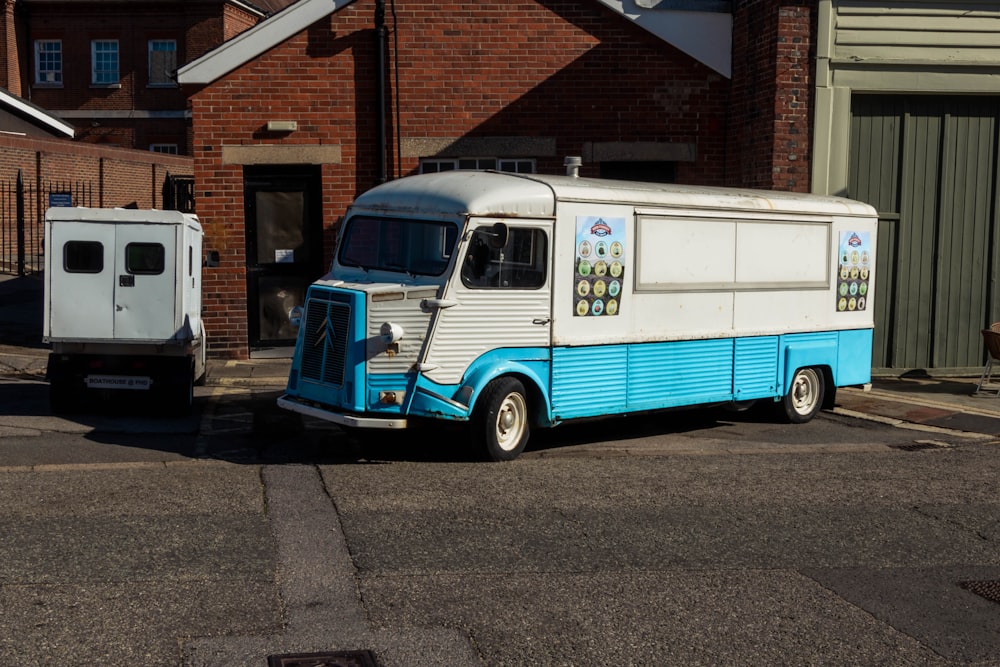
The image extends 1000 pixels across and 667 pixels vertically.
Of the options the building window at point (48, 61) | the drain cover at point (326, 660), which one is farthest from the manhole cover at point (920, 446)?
the building window at point (48, 61)

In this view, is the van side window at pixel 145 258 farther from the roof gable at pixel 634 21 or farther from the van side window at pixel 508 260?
the van side window at pixel 508 260

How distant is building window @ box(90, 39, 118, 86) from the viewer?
144ft

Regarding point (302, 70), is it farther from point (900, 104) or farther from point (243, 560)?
point (243, 560)

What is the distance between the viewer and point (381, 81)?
51.1ft

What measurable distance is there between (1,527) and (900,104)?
39.9 feet

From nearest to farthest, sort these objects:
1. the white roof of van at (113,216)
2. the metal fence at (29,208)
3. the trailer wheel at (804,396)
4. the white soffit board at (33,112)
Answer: the white roof of van at (113,216), the trailer wheel at (804,396), the metal fence at (29,208), the white soffit board at (33,112)

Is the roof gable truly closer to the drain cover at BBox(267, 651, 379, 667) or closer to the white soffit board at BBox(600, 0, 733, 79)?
the white soffit board at BBox(600, 0, 733, 79)

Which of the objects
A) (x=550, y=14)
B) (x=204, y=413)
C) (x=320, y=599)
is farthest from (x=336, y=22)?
(x=320, y=599)

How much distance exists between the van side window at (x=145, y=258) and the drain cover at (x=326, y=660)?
768 cm

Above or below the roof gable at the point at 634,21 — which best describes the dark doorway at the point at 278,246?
below

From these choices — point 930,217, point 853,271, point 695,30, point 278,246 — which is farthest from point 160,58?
point 853,271

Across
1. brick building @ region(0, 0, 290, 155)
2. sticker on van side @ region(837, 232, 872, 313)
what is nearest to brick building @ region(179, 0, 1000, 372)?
sticker on van side @ region(837, 232, 872, 313)

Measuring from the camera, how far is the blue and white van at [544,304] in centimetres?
953

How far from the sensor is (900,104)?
15.0 meters
